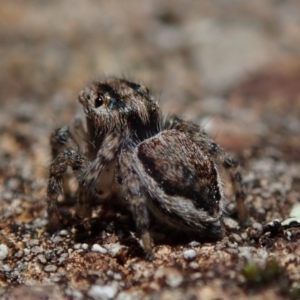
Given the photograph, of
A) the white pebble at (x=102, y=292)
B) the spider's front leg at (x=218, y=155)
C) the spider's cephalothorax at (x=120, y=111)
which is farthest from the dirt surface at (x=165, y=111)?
the spider's cephalothorax at (x=120, y=111)

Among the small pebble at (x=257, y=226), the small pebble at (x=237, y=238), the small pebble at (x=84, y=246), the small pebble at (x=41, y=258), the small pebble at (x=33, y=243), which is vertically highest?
the small pebble at (x=257, y=226)

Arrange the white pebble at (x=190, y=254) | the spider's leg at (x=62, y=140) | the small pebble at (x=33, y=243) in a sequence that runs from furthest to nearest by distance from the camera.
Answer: the spider's leg at (x=62, y=140), the small pebble at (x=33, y=243), the white pebble at (x=190, y=254)

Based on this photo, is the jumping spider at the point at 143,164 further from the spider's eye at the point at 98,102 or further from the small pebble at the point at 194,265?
the small pebble at the point at 194,265

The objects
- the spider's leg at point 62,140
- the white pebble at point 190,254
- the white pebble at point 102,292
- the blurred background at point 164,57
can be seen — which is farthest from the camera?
the blurred background at point 164,57

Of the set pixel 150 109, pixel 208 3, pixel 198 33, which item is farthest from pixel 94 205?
pixel 208 3

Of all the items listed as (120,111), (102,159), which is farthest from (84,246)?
(120,111)

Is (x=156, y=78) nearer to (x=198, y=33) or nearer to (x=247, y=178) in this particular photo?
(x=198, y=33)

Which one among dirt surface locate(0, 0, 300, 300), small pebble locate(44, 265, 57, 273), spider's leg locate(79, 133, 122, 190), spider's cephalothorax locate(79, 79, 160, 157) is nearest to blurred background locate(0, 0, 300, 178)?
dirt surface locate(0, 0, 300, 300)
